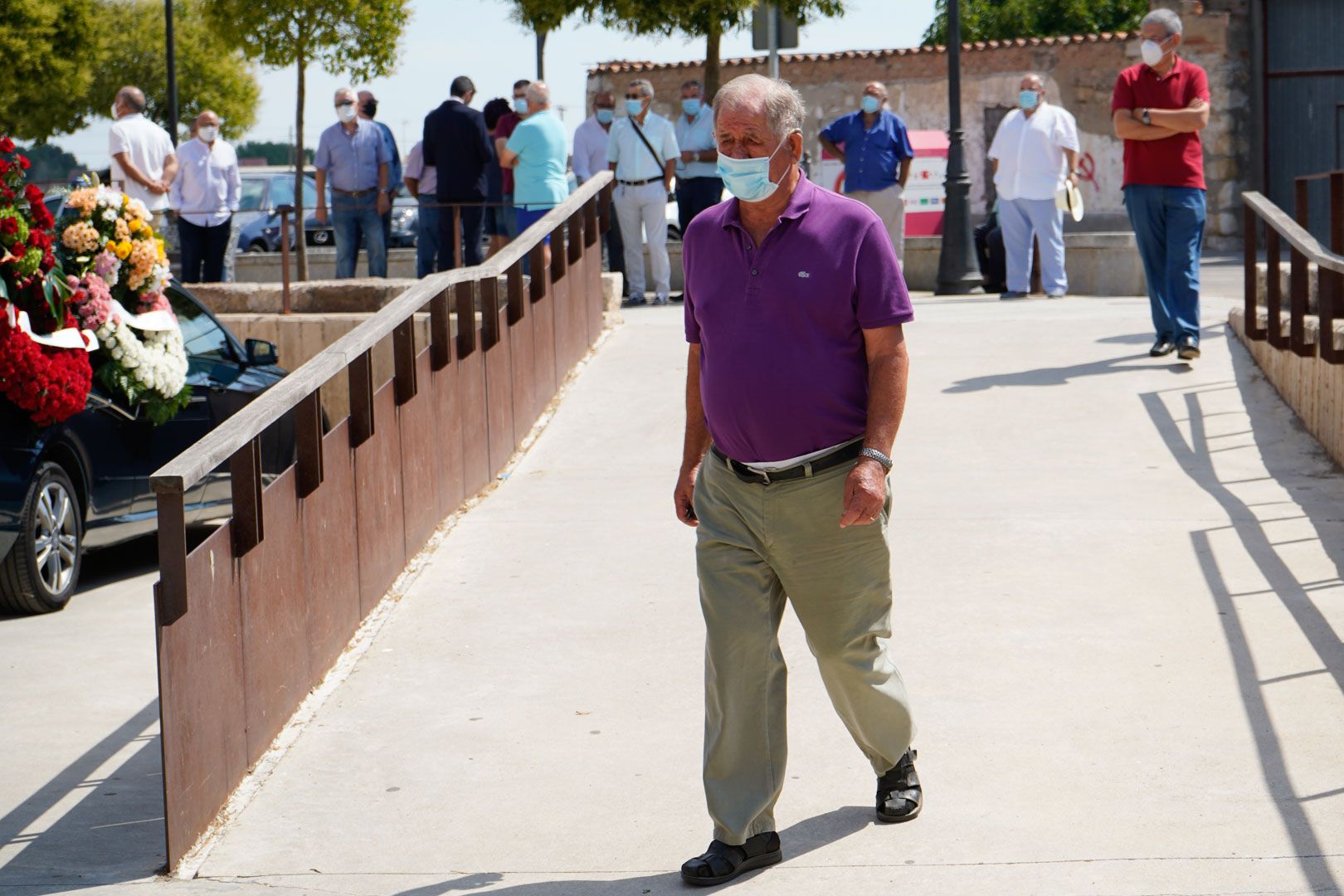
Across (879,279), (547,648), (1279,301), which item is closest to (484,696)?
(547,648)

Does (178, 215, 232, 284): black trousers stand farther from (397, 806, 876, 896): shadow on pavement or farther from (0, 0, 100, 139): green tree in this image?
(0, 0, 100, 139): green tree

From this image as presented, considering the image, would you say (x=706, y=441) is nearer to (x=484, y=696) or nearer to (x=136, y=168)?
(x=484, y=696)

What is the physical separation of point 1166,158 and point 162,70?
4403 centimetres

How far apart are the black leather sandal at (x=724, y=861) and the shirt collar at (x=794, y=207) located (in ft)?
4.78

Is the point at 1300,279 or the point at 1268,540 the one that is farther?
the point at 1300,279

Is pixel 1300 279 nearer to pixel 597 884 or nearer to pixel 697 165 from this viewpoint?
pixel 697 165

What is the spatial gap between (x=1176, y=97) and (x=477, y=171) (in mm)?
5798

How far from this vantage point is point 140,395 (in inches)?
348

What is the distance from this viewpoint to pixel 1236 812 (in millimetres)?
4582

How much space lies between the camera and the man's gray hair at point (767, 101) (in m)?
4.23

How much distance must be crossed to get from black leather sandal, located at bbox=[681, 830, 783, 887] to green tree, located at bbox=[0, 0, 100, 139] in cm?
3542

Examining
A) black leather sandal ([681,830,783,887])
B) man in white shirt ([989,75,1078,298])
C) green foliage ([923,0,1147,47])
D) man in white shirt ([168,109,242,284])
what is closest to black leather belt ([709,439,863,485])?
black leather sandal ([681,830,783,887])

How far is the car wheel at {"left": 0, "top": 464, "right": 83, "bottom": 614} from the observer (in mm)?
7844

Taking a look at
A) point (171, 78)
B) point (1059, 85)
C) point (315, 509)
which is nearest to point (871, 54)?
point (1059, 85)
